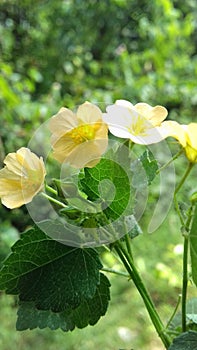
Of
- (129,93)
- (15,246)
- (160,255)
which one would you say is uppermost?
(15,246)

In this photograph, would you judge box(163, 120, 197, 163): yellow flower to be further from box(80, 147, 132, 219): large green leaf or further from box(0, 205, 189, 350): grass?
box(0, 205, 189, 350): grass

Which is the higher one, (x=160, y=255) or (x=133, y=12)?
(x=133, y=12)

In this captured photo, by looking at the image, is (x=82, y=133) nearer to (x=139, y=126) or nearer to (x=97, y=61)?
(x=139, y=126)

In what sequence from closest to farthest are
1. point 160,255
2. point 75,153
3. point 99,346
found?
point 75,153
point 99,346
point 160,255

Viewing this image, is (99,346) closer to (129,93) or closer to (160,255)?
(160,255)

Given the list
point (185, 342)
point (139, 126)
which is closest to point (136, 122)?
point (139, 126)

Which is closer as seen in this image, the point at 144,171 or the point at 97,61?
the point at 144,171

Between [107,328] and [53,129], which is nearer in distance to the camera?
[53,129]

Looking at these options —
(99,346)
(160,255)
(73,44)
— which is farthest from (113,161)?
(73,44)

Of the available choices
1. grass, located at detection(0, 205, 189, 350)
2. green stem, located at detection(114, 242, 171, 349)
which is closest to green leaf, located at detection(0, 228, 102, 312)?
green stem, located at detection(114, 242, 171, 349)
